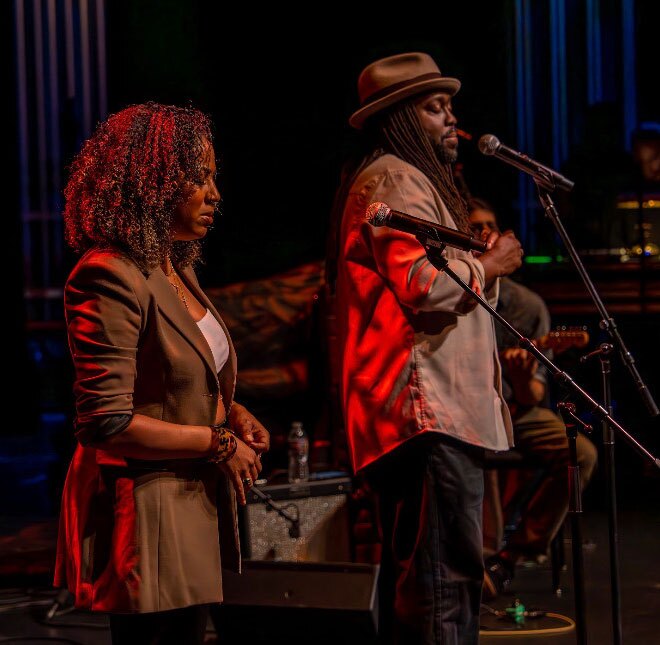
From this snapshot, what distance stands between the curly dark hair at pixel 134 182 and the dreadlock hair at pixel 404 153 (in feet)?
3.35

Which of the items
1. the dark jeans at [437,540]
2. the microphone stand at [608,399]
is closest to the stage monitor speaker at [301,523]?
the dark jeans at [437,540]

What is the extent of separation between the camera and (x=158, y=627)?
2.25 meters

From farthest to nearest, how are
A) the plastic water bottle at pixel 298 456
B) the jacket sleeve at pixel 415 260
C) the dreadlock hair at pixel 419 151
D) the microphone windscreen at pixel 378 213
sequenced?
the plastic water bottle at pixel 298 456 < the dreadlock hair at pixel 419 151 < the jacket sleeve at pixel 415 260 < the microphone windscreen at pixel 378 213

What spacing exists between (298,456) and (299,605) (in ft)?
4.57

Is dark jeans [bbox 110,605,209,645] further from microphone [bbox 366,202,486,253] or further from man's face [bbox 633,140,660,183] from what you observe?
man's face [bbox 633,140,660,183]

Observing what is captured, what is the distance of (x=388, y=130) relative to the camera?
3.30 metres

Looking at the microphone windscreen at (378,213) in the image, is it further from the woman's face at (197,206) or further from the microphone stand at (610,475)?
the microphone stand at (610,475)

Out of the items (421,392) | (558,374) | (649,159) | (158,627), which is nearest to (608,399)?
(558,374)

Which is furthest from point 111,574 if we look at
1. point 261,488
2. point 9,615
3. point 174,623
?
point 9,615

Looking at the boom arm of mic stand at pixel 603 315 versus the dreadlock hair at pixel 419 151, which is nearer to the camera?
the boom arm of mic stand at pixel 603 315

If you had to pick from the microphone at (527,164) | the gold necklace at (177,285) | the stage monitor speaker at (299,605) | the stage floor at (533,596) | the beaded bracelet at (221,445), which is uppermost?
the microphone at (527,164)

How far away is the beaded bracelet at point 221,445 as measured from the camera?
7.39 ft

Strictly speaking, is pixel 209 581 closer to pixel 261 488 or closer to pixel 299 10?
pixel 261 488

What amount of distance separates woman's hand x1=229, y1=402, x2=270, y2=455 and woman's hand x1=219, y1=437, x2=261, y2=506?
0.43ft
